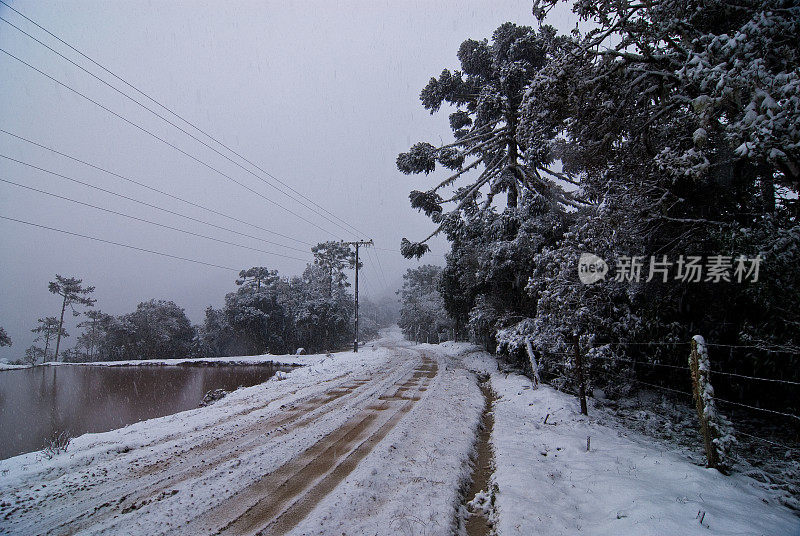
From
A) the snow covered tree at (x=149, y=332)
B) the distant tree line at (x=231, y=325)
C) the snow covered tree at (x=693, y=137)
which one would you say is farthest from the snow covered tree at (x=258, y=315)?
the snow covered tree at (x=693, y=137)

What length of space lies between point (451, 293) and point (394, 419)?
456 inches

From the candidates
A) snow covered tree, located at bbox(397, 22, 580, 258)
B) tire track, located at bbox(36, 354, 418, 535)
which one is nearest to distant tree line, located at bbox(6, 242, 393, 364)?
snow covered tree, located at bbox(397, 22, 580, 258)

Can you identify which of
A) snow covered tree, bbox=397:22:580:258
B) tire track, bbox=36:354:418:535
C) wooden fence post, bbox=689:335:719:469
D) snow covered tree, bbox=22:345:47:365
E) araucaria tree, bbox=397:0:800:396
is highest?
snow covered tree, bbox=397:22:580:258

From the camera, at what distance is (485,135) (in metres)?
15.5

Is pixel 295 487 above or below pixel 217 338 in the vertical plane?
above

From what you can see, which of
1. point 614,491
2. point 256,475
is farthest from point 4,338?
point 614,491

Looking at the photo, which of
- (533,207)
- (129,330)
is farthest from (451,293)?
(129,330)

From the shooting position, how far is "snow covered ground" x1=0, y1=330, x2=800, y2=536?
3117 millimetres

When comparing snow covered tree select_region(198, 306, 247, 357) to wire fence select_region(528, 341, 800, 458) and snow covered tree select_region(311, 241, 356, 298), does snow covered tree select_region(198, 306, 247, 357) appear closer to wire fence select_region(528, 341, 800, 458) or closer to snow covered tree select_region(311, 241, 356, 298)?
snow covered tree select_region(311, 241, 356, 298)

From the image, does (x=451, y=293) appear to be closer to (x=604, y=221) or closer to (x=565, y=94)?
(x=604, y=221)

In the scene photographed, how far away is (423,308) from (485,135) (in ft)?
111

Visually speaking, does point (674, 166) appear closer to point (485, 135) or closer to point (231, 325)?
point (485, 135)

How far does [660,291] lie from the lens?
7.46 m

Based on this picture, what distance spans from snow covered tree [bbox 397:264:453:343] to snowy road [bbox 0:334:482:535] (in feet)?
103
